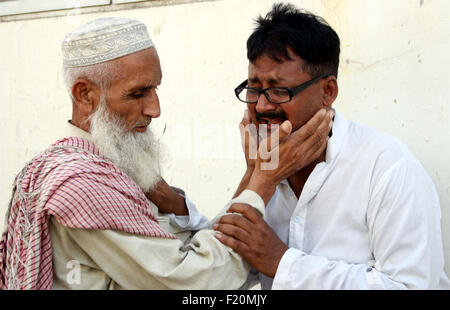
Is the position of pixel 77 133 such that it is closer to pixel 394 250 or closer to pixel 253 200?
pixel 253 200

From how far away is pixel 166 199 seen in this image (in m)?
3.02

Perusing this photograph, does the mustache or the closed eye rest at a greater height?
the closed eye

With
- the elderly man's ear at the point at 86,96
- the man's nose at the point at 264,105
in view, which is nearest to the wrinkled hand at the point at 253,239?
the man's nose at the point at 264,105

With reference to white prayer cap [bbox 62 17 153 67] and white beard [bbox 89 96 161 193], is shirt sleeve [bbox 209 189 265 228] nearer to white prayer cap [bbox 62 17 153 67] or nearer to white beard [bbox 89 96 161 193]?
white beard [bbox 89 96 161 193]

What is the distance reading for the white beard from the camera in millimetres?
2641

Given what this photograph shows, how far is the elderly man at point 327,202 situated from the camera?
2.34 m

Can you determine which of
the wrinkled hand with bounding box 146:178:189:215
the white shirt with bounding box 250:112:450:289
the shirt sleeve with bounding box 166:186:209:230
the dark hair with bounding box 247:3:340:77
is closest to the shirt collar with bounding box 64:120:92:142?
the wrinkled hand with bounding box 146:178:189:215

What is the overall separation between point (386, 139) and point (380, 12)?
1.25 m

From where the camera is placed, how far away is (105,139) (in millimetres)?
2631

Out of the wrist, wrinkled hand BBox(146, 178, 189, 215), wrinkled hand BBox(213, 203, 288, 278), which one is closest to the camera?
wrinkled hand BBox(213, 203, 288, 278)

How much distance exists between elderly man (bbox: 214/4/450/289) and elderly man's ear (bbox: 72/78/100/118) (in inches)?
31.1

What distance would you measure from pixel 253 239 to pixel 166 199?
75cm

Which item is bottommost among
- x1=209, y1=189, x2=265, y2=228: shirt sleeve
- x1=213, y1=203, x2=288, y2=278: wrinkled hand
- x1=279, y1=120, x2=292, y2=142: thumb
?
x1=213, y1=203, x2=288, y2=278: wrinkled hand
